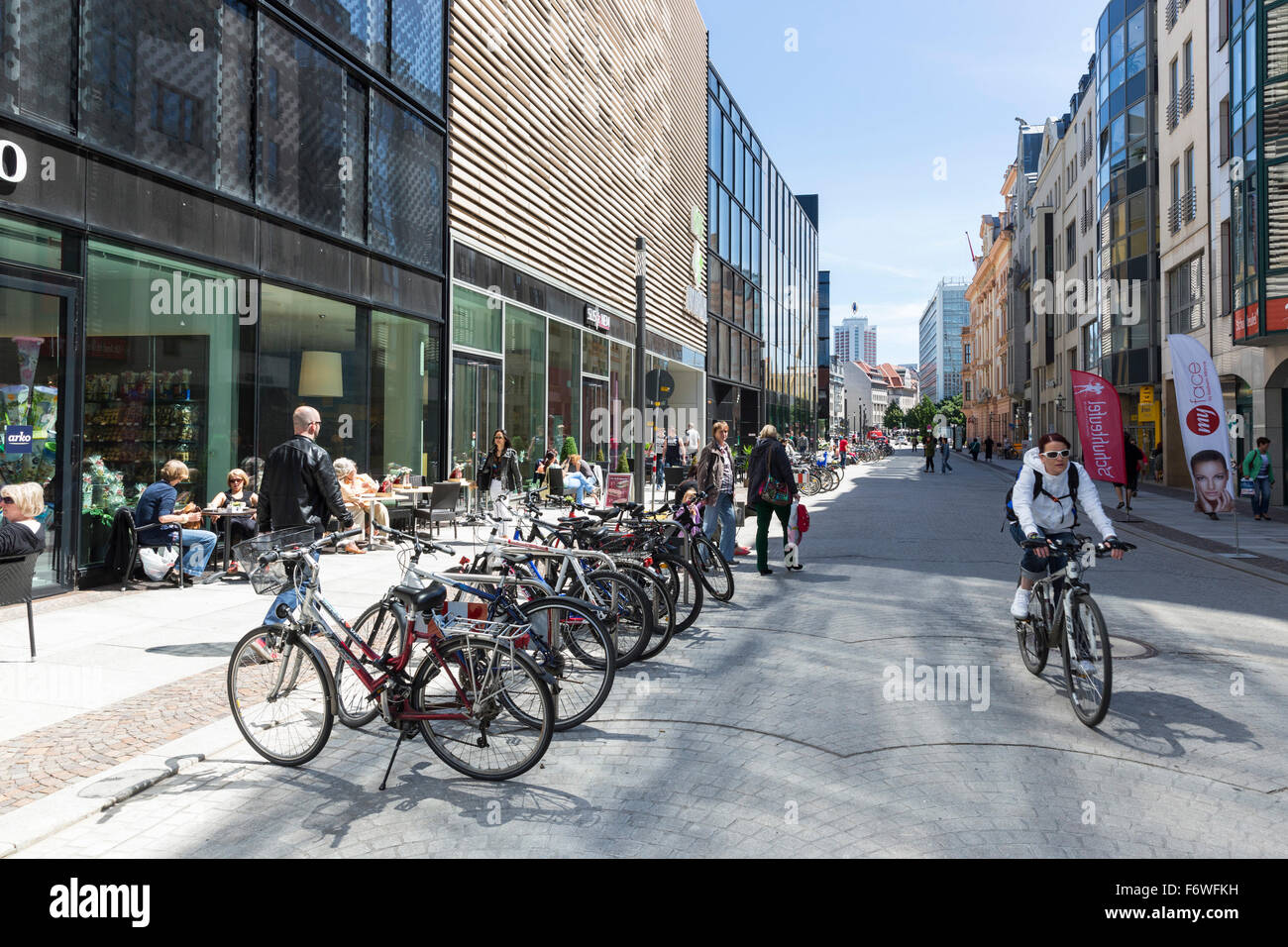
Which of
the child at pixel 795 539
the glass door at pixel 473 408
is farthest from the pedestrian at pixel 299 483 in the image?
the glass door at pixel 473 408

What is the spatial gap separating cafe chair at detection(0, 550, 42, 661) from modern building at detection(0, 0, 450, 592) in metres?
2.59

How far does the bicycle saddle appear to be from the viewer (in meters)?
5.09

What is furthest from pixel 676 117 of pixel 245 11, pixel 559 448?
pixel 245 11

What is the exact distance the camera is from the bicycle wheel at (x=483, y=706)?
16.0ft

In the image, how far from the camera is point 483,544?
8.12 m

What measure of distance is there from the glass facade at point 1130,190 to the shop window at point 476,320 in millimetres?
24689

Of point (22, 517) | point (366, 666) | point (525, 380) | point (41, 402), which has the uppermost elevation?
point (525, 380)

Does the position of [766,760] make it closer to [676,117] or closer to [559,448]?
[559,448]

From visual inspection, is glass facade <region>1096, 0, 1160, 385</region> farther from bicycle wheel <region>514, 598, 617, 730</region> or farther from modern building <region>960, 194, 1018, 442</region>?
modern building <region>960, 194, 1018, 442</region>

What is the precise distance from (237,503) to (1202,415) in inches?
536

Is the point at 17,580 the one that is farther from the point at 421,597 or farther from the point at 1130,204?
the point at 1130,204

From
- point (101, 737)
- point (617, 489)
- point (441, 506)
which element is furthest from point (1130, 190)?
point (101, 737)

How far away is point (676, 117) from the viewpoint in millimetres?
34469
